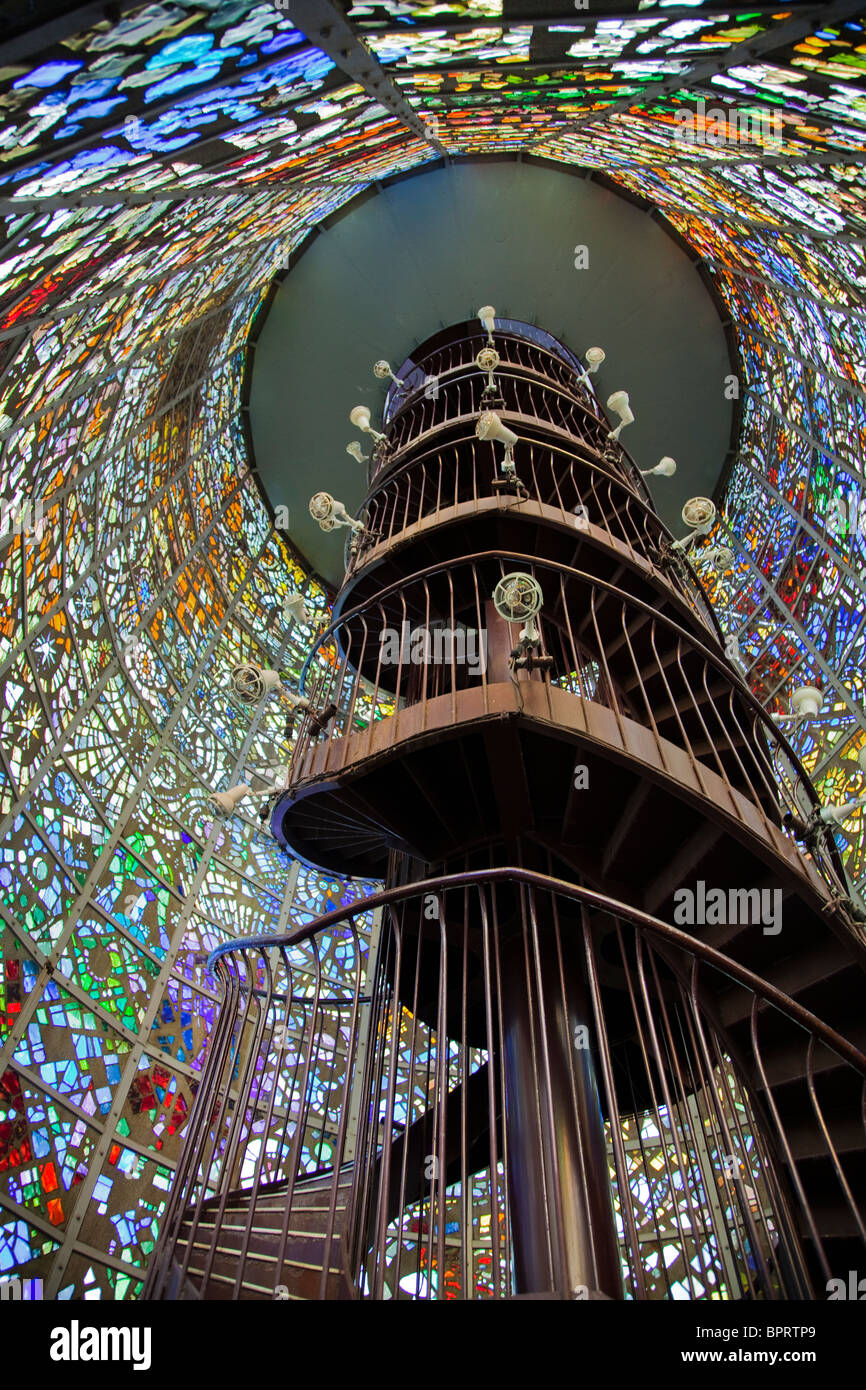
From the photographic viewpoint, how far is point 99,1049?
5605 mm

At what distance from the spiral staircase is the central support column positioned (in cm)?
1

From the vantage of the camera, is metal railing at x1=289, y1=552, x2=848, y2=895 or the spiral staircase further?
metal railing at x1=289, y1=552, x2=848, y2=895

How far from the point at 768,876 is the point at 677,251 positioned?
9418 millimetres

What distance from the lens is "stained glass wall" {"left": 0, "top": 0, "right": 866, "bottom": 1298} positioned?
3156 millimetres

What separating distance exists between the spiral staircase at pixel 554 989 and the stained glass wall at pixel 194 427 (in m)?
1.94

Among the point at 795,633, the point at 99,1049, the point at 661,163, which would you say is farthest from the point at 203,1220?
the point at 661,163

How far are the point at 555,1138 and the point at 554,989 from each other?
716mm

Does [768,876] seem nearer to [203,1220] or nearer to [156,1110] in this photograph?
[203,1220]
